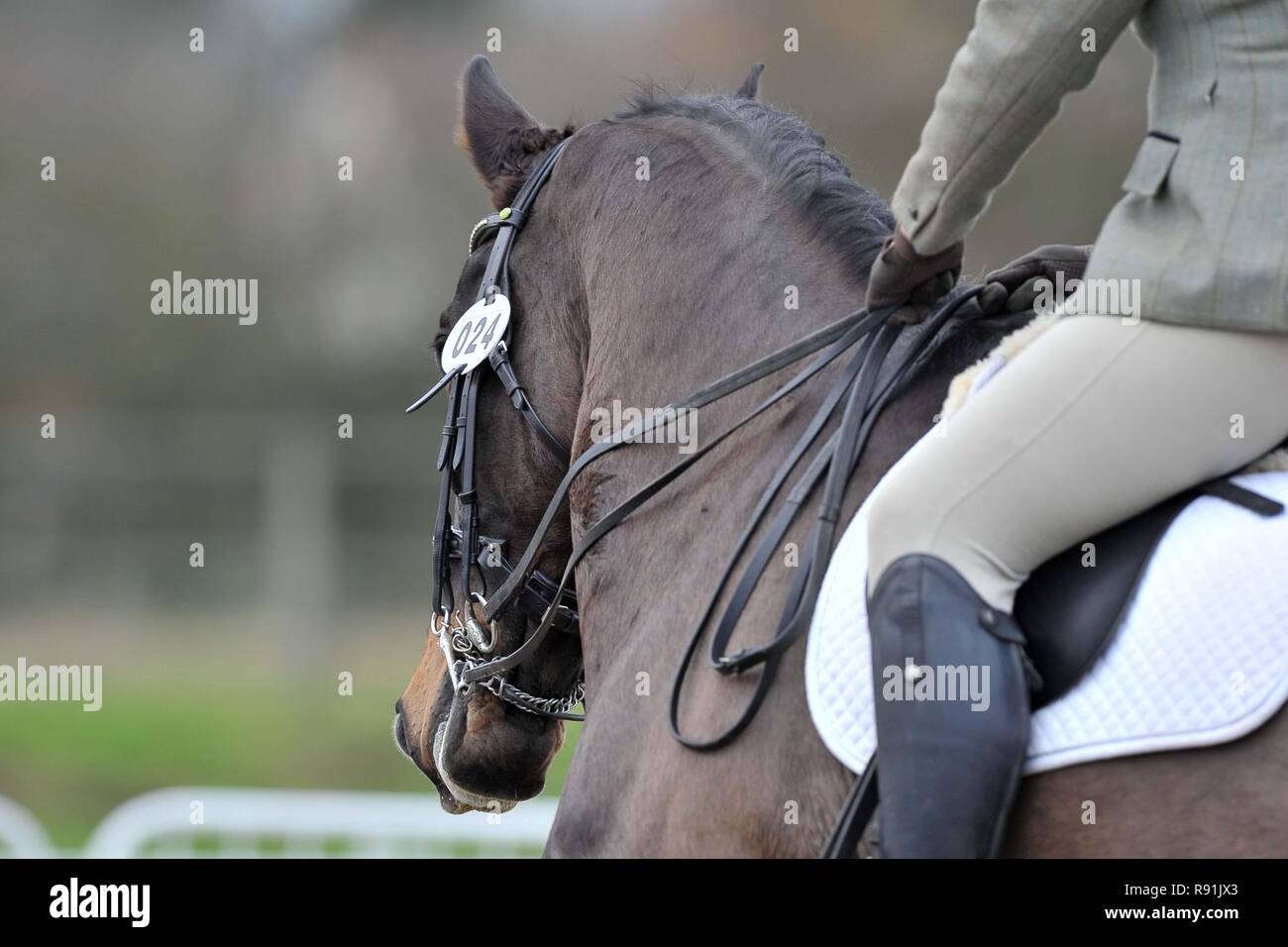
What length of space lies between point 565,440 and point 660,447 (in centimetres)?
38

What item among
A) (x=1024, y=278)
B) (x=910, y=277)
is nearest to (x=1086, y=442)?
(x=910, y=277)

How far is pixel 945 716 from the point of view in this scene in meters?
2.26

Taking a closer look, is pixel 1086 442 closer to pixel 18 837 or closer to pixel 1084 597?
pixel 1084 597

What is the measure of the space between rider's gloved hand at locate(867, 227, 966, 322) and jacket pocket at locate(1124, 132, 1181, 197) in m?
0.39

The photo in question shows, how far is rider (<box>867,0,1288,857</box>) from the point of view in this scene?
2236 mm

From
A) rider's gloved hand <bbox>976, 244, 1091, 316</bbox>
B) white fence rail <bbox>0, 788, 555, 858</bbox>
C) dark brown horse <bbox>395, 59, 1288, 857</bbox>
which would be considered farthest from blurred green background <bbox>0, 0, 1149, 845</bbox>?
Answer: rider's gloved hand <bbox>976, 244, 1091, 316</bbox>

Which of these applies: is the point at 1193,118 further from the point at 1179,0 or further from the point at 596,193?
the point at 596,193

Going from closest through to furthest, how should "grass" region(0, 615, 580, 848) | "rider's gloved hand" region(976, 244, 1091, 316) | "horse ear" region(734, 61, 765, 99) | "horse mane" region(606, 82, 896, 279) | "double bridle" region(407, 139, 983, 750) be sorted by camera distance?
"double bridle" region(407, 139, 983, 750), "rider's gloved hand" region(976, 244, 1091, 316), "horse mane" region(606, 82, 896, 279), "horse ear" region(734, 61, 765, 99), "grass" region(0, 615, 580, 848)

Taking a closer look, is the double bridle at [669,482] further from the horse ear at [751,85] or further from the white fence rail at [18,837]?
the white fence rail at [18,837]

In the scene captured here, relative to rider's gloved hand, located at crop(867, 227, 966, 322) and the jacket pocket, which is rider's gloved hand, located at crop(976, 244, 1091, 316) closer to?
rider's gloved hand, located at crop(867, 227, 966, 322)

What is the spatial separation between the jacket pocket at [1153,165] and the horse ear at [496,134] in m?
1.67

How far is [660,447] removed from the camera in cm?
314

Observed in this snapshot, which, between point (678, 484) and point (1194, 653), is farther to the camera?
point (678, 484)

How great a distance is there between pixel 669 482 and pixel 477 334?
72 cm
